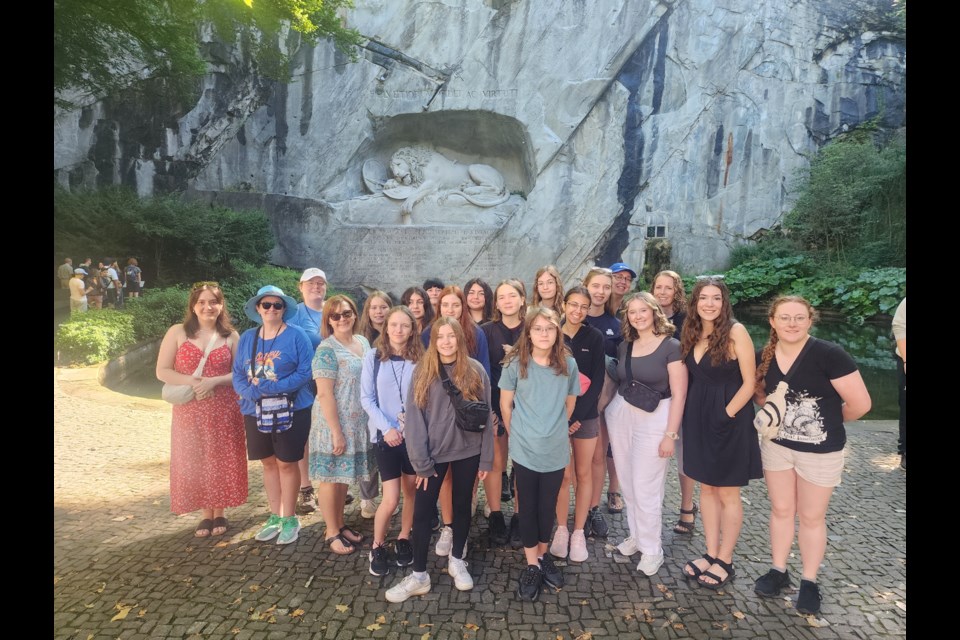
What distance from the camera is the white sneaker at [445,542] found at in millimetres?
3022

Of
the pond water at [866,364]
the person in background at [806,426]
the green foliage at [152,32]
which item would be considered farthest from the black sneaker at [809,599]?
the green foliage at [152,32]

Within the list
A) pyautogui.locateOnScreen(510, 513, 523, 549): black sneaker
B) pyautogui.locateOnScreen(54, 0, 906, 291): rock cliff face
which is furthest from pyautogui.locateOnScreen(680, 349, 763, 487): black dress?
pyautogui.locateOnScreen(54, 0, 906, 291): rock cliff face

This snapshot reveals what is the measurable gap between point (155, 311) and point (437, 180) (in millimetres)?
8514

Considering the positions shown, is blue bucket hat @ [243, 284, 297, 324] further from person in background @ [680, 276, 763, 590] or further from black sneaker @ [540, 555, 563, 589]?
person in background @ [680, 276, 763, 590]

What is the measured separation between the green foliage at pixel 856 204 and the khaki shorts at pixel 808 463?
46.1 feet

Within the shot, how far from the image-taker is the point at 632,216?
13.6m

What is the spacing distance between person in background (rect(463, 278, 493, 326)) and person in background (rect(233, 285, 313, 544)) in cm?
122

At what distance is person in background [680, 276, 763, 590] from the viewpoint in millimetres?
2699

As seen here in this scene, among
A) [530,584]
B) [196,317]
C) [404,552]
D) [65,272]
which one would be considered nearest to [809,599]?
[530,584]

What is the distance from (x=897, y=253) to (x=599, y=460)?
14660mm

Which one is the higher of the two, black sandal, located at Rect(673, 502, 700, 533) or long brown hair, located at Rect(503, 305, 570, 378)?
long brown hair, located at Rect(503, 305, 570, 378)

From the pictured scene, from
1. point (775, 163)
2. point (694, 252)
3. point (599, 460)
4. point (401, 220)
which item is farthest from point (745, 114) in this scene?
point (599, 460)

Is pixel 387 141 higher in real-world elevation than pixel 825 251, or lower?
higher
